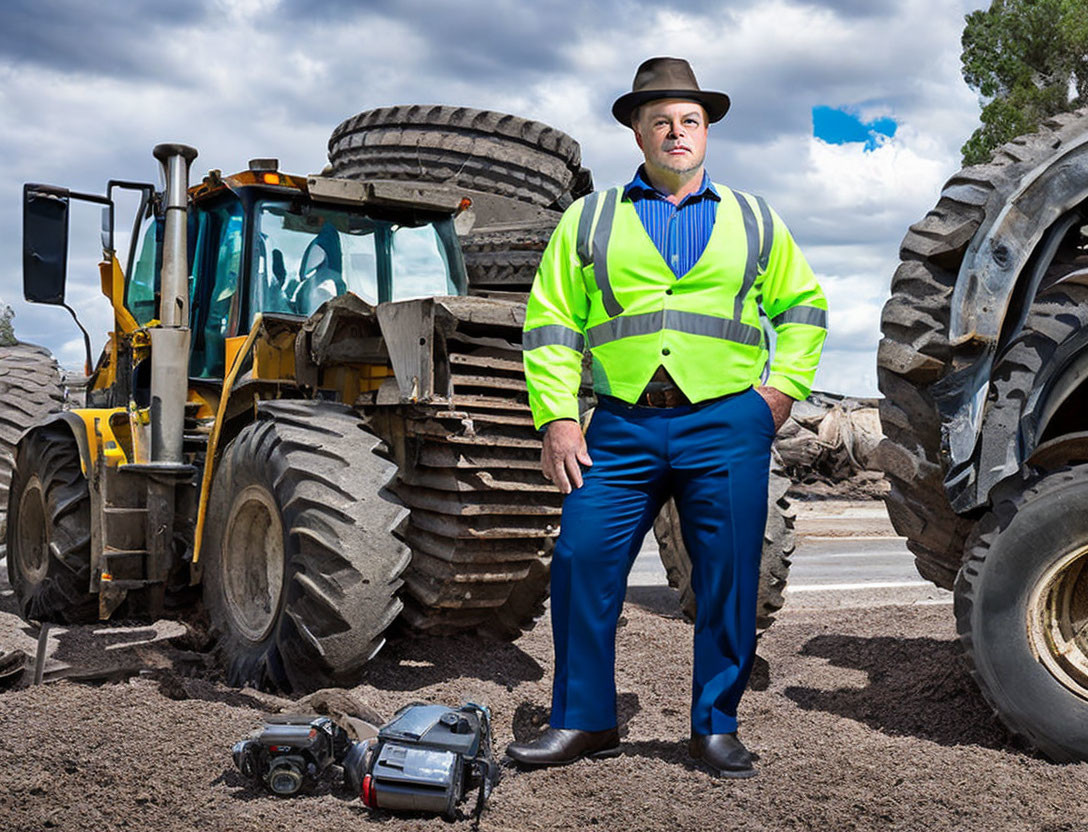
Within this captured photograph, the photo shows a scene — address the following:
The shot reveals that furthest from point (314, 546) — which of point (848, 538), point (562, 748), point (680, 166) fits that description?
point (848, 538)

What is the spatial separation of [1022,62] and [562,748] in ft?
80.8

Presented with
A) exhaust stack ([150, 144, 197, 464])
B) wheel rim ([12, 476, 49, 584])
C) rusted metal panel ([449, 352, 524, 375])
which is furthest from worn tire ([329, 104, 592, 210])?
rusted metal panel ([449, 352, 524, 375])

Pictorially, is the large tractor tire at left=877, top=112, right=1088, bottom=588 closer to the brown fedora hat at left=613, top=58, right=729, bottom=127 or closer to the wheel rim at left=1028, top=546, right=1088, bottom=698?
the wheel rim at left=1028, top=546, right=1088, bottom=698

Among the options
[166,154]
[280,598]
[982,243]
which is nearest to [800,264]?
[982,243]

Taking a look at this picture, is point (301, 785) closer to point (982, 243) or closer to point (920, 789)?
point (920, 789)

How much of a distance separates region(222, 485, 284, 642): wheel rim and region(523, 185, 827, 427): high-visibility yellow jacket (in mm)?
2065

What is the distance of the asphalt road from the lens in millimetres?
9578

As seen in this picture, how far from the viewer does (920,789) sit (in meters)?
3.63

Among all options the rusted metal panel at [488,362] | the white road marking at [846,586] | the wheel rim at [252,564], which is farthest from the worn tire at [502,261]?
the white road marking at [846,586]

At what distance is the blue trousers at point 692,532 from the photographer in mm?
3961

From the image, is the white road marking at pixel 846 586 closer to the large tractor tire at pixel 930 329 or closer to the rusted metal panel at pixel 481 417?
the large tractor tire at pixel 930 329

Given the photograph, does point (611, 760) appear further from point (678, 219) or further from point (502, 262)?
point (502, 262)

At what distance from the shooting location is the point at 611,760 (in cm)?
399

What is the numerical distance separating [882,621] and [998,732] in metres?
3.03
